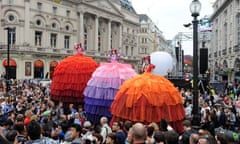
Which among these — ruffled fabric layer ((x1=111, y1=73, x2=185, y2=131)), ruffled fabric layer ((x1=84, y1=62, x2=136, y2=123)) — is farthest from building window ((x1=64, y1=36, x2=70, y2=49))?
ruffled fabric layer ((x1=111, y1=73, x2=185, y2=131))

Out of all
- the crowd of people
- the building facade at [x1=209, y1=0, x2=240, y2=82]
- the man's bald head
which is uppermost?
the building facade at [x1=209, y1=0, x2=240, y2=82]

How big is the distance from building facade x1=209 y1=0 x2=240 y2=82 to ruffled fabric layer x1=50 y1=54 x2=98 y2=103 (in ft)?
92.2

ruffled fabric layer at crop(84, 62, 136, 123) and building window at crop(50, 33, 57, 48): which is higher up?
building window at crop(50, 33, 57, 48)

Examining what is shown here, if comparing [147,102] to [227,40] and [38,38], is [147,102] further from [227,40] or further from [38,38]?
[227,40]

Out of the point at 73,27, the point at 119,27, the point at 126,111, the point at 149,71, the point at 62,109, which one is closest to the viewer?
the point at 126,111

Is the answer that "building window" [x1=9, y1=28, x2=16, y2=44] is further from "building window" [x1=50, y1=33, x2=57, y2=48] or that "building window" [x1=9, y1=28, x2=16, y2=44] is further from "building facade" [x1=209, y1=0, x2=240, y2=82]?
"building facade" [x1=209, y1=0, x2=240, y2=82]

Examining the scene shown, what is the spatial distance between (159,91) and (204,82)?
1771cm

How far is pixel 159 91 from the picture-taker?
31.1ft

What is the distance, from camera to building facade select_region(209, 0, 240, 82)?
39688 mm

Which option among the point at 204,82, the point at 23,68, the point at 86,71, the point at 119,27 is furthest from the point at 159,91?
the point at 119,27

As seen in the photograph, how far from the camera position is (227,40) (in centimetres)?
4559

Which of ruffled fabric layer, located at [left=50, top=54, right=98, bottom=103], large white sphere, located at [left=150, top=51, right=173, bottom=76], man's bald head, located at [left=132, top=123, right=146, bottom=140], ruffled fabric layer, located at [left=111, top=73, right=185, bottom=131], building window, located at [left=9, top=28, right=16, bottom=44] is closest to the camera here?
man's bald head, located at [left=132, top=123, right=146, bottom=140]

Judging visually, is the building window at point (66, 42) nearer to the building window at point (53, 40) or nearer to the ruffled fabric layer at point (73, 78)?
the building window at point (53, 40)

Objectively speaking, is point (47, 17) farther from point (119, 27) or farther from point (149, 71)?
point (149, 71)
